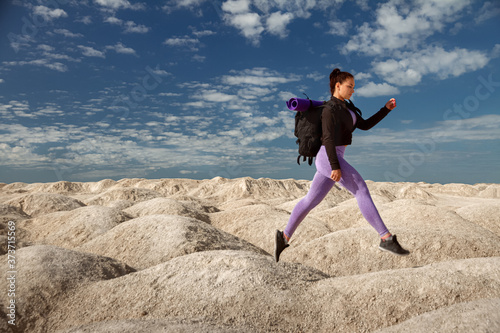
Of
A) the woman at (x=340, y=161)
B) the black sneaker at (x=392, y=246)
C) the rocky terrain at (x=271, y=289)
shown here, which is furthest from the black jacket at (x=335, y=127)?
the rocky terrain at (x=271, y=289)

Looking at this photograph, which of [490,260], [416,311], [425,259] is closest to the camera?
[416,311]

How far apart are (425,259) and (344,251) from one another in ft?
6.58

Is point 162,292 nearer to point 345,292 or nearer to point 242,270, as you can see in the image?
point 242,270

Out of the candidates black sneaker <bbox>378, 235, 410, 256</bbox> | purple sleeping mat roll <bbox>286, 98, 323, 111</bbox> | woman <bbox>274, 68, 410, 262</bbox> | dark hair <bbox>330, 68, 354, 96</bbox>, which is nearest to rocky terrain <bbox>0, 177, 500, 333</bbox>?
black sneaker <bbox>378, 235, 410, 256</bbox>

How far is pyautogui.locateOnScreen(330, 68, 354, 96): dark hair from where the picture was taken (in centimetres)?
450

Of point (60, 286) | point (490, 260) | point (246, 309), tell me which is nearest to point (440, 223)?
point (490, 260)

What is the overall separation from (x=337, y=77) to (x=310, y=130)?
0.87 m

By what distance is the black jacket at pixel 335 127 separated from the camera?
13.5 feet

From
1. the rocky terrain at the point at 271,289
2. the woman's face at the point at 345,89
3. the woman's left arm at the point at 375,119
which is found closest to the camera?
the rocky terrain at the point at 271,289

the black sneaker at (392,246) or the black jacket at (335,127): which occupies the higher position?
the black jacket at (335,127)

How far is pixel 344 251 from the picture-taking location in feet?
31.7

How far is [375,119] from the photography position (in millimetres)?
4691

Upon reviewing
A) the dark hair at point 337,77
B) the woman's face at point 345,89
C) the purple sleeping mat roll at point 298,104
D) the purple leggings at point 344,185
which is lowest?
the purple leggings at point 344,185

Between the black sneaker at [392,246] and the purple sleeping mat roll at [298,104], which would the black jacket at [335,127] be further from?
the black sneaker at [392,246]
